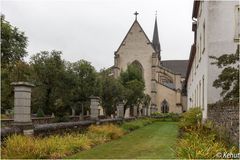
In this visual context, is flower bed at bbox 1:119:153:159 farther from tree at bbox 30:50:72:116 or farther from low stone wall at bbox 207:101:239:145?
tree at bbox 30:50:72:116

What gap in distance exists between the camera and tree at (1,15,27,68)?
52.0 feet

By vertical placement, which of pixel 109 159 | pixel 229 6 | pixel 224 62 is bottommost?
pixel 109 159

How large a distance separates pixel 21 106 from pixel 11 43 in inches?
151

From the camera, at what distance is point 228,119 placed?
40.0 ft

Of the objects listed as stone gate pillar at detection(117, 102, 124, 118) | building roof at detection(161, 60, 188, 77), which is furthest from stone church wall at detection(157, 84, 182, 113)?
stone gate pillar at detection(117, 102, 124, 118)

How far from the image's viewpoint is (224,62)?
1470 centimetres

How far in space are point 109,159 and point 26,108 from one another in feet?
13.8

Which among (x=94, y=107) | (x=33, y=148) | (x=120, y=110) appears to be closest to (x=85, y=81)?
(x=94, y=107)

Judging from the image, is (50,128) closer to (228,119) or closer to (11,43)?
(11,43)

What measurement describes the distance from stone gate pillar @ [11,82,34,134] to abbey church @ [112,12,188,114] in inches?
2126

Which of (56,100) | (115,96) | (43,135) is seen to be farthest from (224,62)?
(115,96)

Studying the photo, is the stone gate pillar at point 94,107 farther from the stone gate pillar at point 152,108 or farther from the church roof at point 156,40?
the church roof at point 156,40

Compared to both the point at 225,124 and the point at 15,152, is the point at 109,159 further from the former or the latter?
the point at 225,124

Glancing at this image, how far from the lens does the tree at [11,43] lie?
15.8 meters
